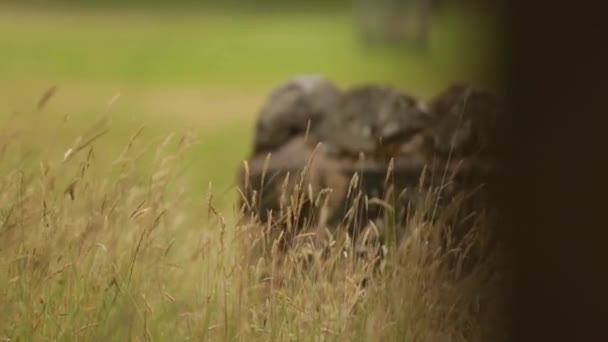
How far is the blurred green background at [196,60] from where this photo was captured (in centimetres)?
189

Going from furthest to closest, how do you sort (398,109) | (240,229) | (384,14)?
(384,14)
(398,109)
(240,229)

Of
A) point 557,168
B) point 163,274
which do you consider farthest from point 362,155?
point 557,168

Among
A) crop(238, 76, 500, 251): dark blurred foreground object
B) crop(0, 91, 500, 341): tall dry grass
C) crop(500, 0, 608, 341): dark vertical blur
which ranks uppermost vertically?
crop(500, 0, 608, 341): dark vertical blur

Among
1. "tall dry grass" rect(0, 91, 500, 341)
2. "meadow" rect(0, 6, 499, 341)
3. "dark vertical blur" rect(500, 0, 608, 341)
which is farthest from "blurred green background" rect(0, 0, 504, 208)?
"dark vertical blur" rect(500, 0, 608, 341)

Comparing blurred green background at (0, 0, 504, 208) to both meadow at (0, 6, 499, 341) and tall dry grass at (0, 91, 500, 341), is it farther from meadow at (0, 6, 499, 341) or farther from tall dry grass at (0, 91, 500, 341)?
tall dry grass at (0, 91, 500, 341)

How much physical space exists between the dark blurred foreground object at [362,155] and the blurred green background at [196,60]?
0.31ft

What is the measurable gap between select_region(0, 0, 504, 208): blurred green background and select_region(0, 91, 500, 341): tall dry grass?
0.14m

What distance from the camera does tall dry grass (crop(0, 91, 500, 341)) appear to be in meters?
1.57

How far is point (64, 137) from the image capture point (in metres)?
1.74

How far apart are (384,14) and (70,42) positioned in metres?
0.73

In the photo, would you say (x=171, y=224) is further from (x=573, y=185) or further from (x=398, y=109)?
(x=573, y=185)

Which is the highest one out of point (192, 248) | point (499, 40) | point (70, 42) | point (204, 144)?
point (499, 40)

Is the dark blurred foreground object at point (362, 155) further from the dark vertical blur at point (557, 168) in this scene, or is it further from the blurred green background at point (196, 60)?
the dark vertical blur at point (557, 168)

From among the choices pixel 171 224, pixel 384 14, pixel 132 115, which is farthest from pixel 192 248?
pixel 384 14
